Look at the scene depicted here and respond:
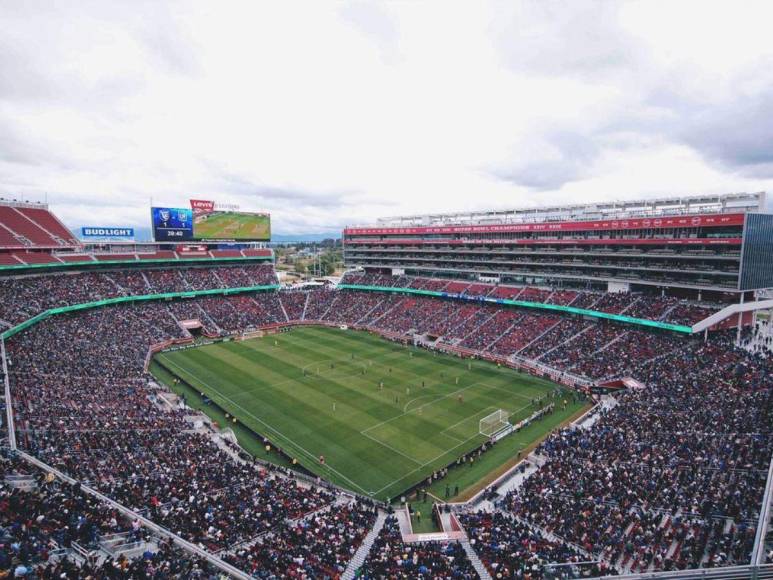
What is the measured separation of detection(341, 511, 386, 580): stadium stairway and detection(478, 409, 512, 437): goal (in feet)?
44.2

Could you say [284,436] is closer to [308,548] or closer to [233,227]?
[308,548]

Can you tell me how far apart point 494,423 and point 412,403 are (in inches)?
299

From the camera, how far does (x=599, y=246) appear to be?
184 ft

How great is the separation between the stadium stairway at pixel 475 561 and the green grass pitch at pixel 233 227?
6744cm

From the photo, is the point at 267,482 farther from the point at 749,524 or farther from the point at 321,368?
the point at 321,368

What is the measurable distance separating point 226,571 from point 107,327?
1874 inches

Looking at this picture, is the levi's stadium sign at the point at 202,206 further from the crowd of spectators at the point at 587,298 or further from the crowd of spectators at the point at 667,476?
the crowd of spectators at the point at 667,476

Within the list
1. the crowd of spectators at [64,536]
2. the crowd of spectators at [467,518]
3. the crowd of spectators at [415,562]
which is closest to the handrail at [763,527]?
the crowd of spectators at [467,518]

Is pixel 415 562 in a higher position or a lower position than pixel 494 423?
higher

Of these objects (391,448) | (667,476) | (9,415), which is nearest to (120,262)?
(9,415)

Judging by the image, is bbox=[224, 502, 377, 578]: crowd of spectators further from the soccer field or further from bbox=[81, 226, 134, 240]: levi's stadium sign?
bbox=[81, 226, 134, 240]: levi's stadium sign

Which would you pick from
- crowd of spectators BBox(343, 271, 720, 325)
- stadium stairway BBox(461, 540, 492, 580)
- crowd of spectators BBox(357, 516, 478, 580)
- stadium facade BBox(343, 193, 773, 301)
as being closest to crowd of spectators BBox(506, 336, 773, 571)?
stadium stairway BBox(461, 540, 492, 580)

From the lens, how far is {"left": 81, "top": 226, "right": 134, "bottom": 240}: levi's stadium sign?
65.3 meters

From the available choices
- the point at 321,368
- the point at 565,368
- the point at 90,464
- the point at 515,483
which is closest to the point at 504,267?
the point at 565,368
